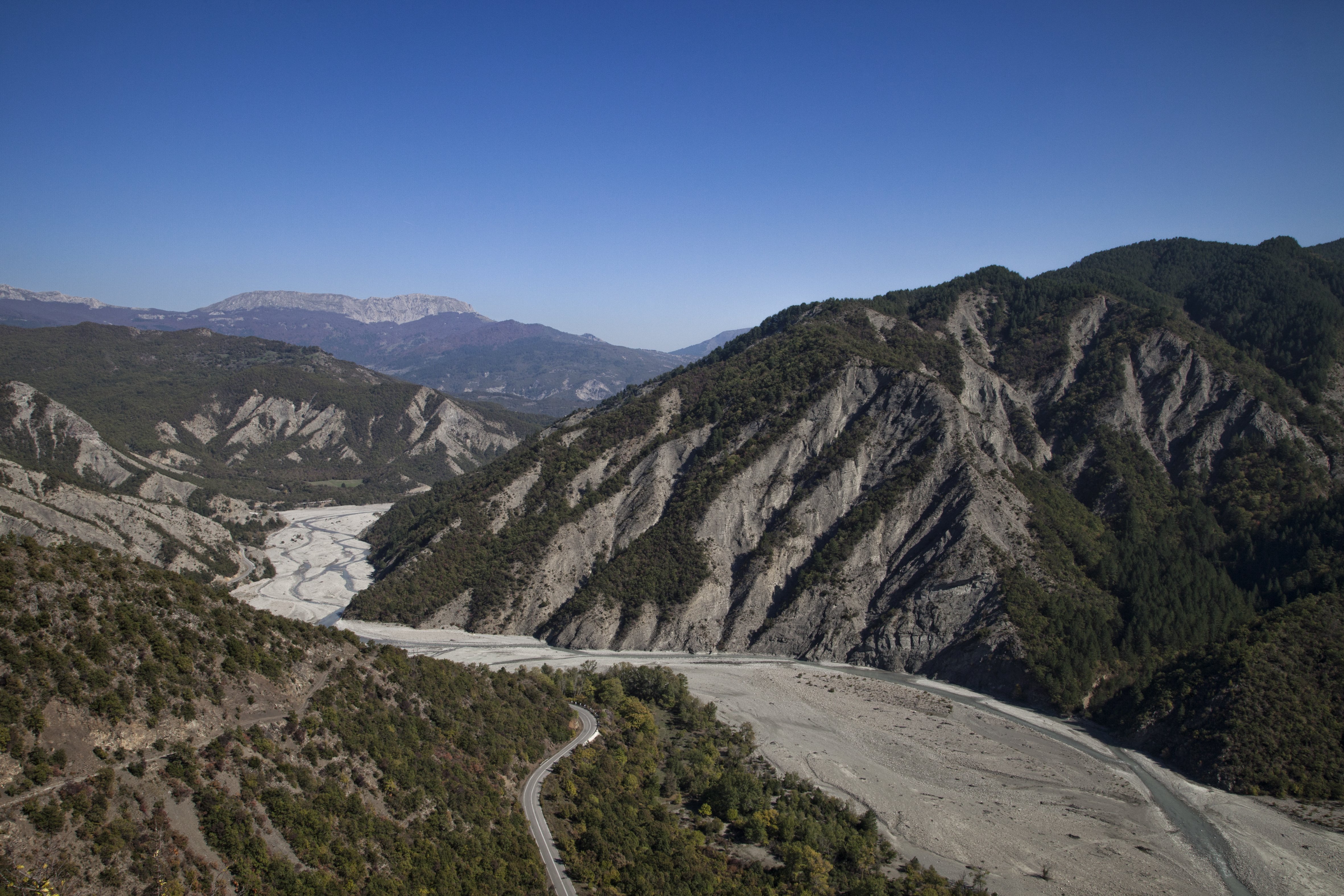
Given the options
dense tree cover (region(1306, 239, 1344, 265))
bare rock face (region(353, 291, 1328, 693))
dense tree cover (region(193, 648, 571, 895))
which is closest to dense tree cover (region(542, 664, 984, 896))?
dense tree cover (region(193, 648, 571, 895))

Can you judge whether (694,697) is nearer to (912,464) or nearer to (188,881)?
(912,464)

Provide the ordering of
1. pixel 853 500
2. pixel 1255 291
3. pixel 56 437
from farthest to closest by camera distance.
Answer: pixel 56 437 < pixel 1255 291 < pixel 853 500

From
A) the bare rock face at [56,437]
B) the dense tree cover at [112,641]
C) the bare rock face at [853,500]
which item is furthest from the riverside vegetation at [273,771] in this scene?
the bare rock face at [56,437]

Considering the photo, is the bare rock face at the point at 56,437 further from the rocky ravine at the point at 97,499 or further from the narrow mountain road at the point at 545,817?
the narrow mountain road at the point at 545,817

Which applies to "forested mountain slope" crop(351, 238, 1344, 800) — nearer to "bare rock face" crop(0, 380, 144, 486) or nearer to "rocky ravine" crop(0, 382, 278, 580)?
"rocky ravine" crop(0, 382, 278, 580)

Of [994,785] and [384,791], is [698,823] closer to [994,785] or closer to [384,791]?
[384,791]

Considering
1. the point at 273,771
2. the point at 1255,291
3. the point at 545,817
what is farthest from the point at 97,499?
the point at 1255,291
